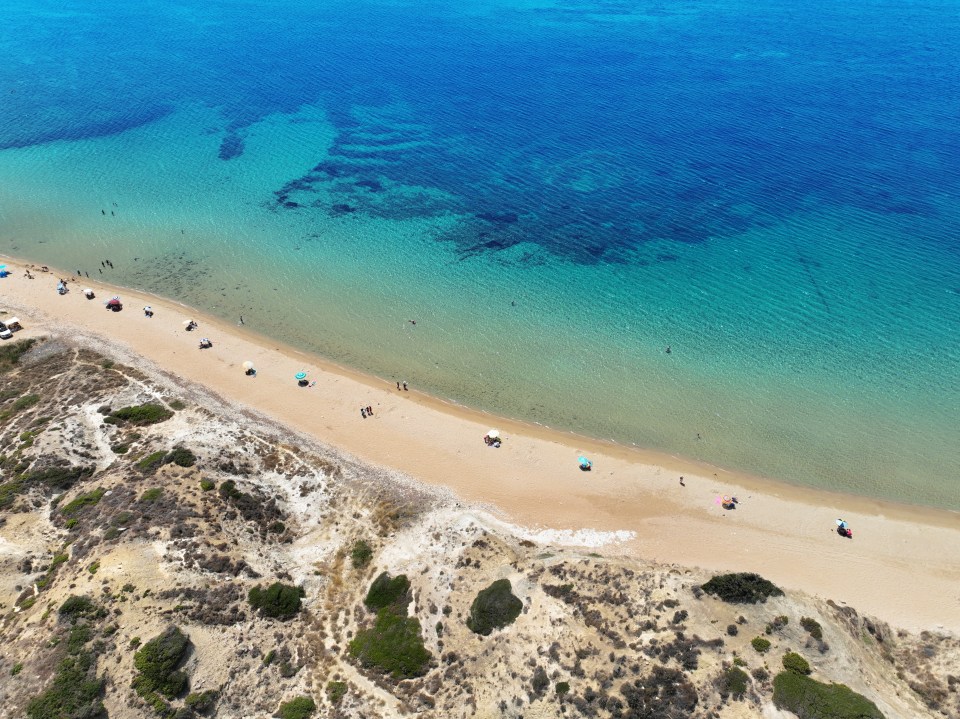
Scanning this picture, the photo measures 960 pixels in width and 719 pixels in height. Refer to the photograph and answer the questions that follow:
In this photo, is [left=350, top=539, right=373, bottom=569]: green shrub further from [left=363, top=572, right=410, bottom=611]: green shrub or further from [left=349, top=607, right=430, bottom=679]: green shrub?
[left=349, top=607, right=430, bottom=679]: green shrub

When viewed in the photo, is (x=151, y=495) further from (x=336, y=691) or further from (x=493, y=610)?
(x=493, y=610)

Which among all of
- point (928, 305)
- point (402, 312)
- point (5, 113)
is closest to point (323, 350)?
point (402, 312)

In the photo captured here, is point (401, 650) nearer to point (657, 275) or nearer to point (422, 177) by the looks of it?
point (657, 275)

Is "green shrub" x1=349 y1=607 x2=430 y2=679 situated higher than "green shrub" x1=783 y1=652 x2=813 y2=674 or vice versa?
"green shrub" x1=783 y1=652 x2=813 y2=674

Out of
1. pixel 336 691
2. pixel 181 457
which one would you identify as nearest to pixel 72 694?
pixel 336 691

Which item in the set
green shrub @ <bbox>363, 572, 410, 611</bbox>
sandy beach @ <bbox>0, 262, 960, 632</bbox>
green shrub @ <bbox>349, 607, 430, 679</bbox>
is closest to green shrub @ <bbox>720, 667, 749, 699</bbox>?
sandy beach @ <bbox>0, 262, 960, 632</bbox>

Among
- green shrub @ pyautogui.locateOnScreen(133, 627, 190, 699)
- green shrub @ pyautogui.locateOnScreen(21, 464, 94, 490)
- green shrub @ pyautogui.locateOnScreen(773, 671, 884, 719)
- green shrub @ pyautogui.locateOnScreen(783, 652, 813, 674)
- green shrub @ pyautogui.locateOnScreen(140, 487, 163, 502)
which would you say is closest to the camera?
green shrub @ pyautogui.locateOnScreen(773, 671, 884, 719)

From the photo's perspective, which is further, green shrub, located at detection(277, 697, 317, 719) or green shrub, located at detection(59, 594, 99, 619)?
green shrub, located at detection(59, 594, 99, 619)

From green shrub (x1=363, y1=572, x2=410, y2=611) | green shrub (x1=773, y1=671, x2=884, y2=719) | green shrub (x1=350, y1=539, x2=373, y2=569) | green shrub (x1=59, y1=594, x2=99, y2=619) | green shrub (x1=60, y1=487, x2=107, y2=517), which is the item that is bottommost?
green shrub (x1=350, y1=539, x2=373, y2=569)
